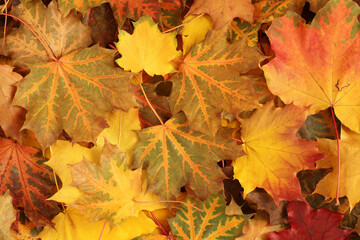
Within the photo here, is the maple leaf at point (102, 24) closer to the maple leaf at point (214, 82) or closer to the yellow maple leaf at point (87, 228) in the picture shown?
the maple leaf at point (214, 82)

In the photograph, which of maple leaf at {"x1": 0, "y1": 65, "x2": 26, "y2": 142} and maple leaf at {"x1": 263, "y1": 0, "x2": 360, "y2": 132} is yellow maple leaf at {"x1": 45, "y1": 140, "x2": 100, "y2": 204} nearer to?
maple leaf at {"x1": 0, "y1": 65, "x2": 26, "y2": 142}

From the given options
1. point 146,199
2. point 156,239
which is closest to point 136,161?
point 146,199

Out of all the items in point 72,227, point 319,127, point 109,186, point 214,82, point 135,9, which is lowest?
point 72,227

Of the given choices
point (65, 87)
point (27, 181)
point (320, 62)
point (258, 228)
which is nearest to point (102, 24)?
point (65, 87)

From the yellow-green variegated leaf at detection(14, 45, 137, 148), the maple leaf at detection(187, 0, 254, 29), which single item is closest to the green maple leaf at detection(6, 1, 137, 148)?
the yellow-green variegated leaf at detection(14, 45, 137, 148)

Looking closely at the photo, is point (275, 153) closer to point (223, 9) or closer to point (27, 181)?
point (223, 9)
